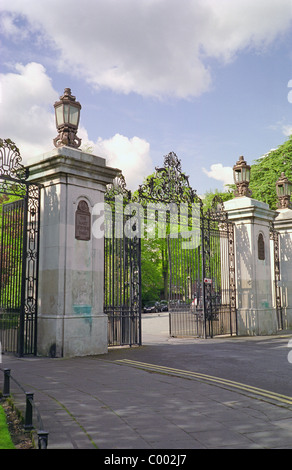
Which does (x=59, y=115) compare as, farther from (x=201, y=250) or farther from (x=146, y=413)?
(x=146, y=413)

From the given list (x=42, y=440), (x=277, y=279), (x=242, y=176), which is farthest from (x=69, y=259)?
(x=277, y=279)

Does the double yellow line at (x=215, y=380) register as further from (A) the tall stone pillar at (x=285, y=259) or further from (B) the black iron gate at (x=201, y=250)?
(A) the tall stone pillar at (x=285, y=259)

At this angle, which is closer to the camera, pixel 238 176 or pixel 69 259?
pixel 69 259

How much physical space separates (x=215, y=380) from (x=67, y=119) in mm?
7605

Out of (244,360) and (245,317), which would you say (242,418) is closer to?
(244,360)

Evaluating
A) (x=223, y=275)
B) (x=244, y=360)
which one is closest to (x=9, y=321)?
(x=244, y=360)

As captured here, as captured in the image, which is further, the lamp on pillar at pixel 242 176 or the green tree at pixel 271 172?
the green tree at pixel 271 172

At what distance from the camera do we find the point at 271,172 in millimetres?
34344

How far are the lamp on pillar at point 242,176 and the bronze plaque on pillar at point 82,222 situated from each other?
8537 millimetres

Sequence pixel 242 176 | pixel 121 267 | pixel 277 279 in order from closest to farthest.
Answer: pixel 121 267 < pixel 242 176 < pixel 277 279

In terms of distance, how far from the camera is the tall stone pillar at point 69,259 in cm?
1068

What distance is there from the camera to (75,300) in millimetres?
11000

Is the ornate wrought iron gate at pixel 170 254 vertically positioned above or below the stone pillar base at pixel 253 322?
above

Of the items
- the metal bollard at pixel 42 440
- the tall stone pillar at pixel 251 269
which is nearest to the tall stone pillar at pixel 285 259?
the tall stone pillar at pixel 251 269
